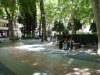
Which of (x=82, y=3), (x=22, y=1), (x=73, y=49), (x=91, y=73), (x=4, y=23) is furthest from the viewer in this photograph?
(x=4, y=23)

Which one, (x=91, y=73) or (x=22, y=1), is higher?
(x=22, y=1)

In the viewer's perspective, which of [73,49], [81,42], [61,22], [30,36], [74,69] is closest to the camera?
[74,69]

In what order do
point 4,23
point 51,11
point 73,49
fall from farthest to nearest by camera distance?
point 4,23, point 51,11, point 73,49

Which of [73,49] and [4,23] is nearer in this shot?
[73,49]

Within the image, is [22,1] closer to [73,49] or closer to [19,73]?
[73,49]

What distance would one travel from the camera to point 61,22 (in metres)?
72.6

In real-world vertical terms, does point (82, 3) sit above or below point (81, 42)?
above

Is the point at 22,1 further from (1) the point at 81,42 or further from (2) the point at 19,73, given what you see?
(2) the point at 19,73

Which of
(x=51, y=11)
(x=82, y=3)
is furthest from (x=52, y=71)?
(x=51, y=11)

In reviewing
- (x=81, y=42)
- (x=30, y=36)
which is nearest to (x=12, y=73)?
(x=81, y=42)

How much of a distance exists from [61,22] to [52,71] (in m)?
63.0

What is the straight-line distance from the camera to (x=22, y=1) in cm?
3177

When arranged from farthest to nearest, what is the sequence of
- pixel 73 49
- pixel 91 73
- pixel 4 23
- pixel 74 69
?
pixel 4 23 → pixel 73 49 → pixel 74 69 → pixel 91 73

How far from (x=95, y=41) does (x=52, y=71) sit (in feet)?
32.6
